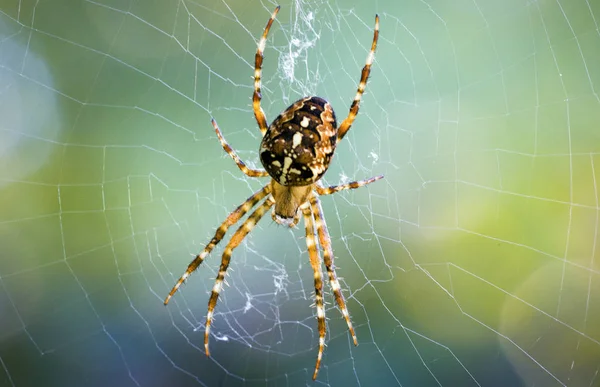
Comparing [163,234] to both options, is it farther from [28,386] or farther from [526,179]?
[526,179]

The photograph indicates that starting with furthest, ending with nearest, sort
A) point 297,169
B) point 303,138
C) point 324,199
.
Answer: point 324,199 → point 297,169 → point 303,138

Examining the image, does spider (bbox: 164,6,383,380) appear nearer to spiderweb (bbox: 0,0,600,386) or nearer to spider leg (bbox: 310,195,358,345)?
spider leg (bbox: 310,195,358,345)

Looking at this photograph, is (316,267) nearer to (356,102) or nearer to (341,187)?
(341,187)

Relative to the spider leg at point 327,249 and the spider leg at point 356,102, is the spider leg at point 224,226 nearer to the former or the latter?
the spider leg at point 327,249

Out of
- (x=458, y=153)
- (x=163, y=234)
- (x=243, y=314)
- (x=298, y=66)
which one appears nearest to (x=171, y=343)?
(x=243, y=314)

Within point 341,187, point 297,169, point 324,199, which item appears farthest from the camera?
point 324,199

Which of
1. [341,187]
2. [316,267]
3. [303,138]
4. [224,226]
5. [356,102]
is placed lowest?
[316,267]

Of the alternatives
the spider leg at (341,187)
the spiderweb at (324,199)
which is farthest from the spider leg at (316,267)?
the spider leg at (341,187)

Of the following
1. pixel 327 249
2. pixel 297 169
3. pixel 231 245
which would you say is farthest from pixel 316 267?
pixel 297 169
